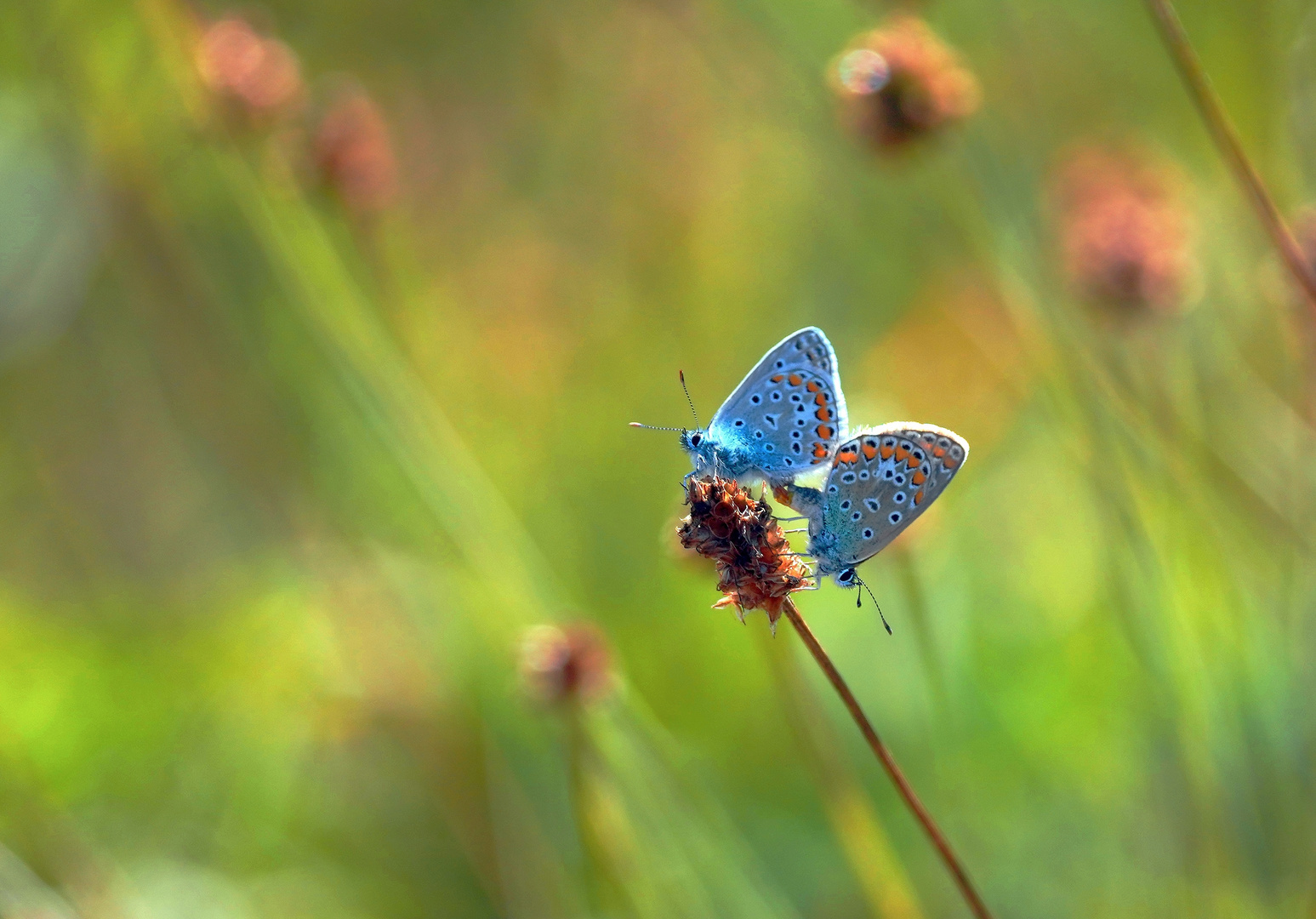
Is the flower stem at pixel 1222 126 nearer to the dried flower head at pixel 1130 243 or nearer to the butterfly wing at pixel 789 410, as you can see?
the butterfly wing at pixel 789 410

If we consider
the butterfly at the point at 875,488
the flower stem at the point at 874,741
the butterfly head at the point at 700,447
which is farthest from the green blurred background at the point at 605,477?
the flower stem at the point at 874,741

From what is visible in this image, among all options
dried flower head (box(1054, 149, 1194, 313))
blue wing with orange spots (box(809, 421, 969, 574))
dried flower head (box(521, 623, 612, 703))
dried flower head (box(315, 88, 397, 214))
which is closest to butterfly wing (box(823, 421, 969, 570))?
blue wing with orange spots (box(809, 421, 969, 574))

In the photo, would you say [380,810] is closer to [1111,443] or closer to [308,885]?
[308,885]

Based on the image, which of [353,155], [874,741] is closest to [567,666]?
[874,741]

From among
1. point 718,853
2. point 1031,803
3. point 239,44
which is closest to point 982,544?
point 1031,803

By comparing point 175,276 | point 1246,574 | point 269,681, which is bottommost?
point 1246,574

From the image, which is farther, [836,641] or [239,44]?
[836,641]

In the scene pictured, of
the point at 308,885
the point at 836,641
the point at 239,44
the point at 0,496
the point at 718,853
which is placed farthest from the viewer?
the point at 0,496
